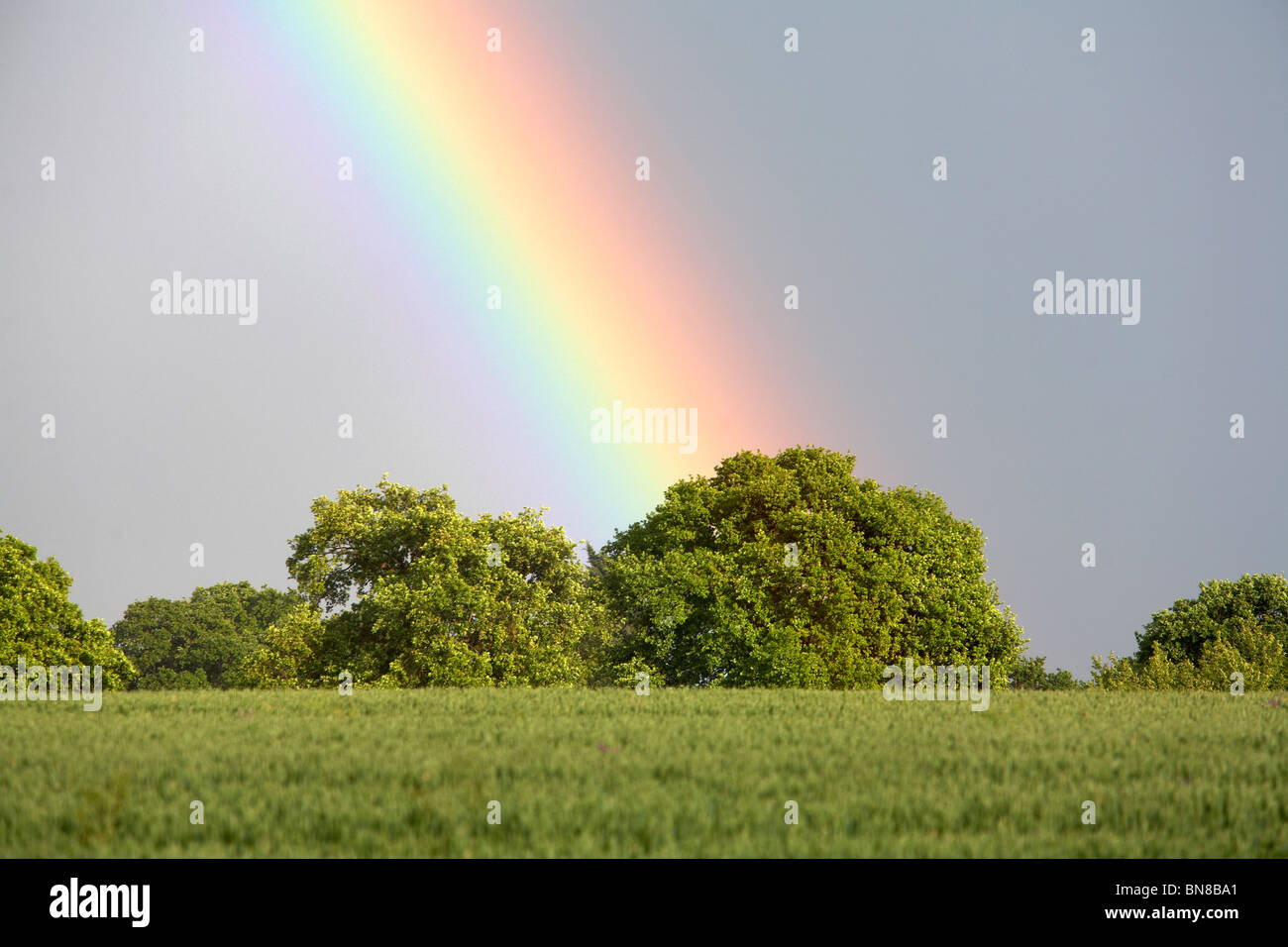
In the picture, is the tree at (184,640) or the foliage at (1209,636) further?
the tree at (184,640)

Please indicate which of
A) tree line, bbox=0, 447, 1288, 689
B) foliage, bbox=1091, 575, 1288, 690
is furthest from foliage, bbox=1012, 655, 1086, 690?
tree line, bbox=0, 447, 1288, 689

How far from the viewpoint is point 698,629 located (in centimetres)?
5281

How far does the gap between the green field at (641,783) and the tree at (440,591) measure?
854 inches

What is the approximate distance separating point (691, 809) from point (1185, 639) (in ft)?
245

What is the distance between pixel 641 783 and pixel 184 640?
335 ft

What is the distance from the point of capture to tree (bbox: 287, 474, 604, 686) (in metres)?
49.7

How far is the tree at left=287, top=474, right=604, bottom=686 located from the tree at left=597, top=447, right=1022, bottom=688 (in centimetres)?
341

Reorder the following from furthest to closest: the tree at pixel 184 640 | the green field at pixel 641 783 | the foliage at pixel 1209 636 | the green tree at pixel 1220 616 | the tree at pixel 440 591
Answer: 1. the tree at pixel 184 640
2. the green tree at pixel 1220 616
3. the foliage at pixel 1209 636
4. the tree at pixel 440 591
5. the green field at pixel 641 783

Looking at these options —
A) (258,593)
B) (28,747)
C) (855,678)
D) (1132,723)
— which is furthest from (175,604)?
(1132,723)

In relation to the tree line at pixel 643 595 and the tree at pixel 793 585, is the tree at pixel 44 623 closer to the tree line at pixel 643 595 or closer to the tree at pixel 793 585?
the tree line at pixel 643 595

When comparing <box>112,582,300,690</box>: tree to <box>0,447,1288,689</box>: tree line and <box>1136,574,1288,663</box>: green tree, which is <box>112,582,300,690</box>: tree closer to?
<box>0,447,1288,689</box>: tree line

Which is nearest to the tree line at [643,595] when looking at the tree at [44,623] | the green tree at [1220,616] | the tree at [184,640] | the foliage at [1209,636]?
the tree at [44,623]

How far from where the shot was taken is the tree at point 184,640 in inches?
4040
